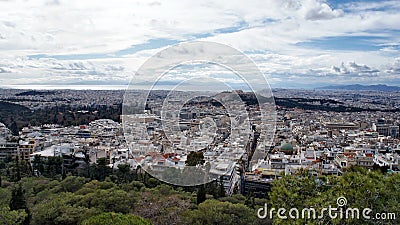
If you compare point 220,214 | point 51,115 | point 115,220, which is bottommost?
point 51,115

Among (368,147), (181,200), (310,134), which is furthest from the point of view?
(310,134)

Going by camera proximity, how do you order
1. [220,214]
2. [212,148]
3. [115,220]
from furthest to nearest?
[212,148] → [220,214] → [115,220]

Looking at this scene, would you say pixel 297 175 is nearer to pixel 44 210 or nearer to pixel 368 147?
pixel 44 210

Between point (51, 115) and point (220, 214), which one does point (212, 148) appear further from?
point (51, 115)

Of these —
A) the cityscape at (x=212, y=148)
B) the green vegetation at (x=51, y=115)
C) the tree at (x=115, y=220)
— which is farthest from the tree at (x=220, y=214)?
the green vegetation at (x=51, y=115)

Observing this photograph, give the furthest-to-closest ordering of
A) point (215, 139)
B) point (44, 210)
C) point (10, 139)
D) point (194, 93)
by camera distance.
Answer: point (10, 139) → point (215, 139) → point (44, 210) → point (194, 93)

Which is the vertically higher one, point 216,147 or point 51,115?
point 216,147

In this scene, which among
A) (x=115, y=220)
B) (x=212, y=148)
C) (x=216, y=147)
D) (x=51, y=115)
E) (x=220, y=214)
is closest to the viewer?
(x=115, y=220)

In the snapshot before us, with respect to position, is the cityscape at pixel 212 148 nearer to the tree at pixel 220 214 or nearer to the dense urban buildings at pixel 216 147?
the dense urban buildings at pixel 216 147

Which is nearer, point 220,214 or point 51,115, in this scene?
point 220,214

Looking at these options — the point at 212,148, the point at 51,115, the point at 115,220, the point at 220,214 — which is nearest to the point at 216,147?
the point at 212,148

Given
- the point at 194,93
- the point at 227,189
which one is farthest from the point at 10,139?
the point at 194,93
